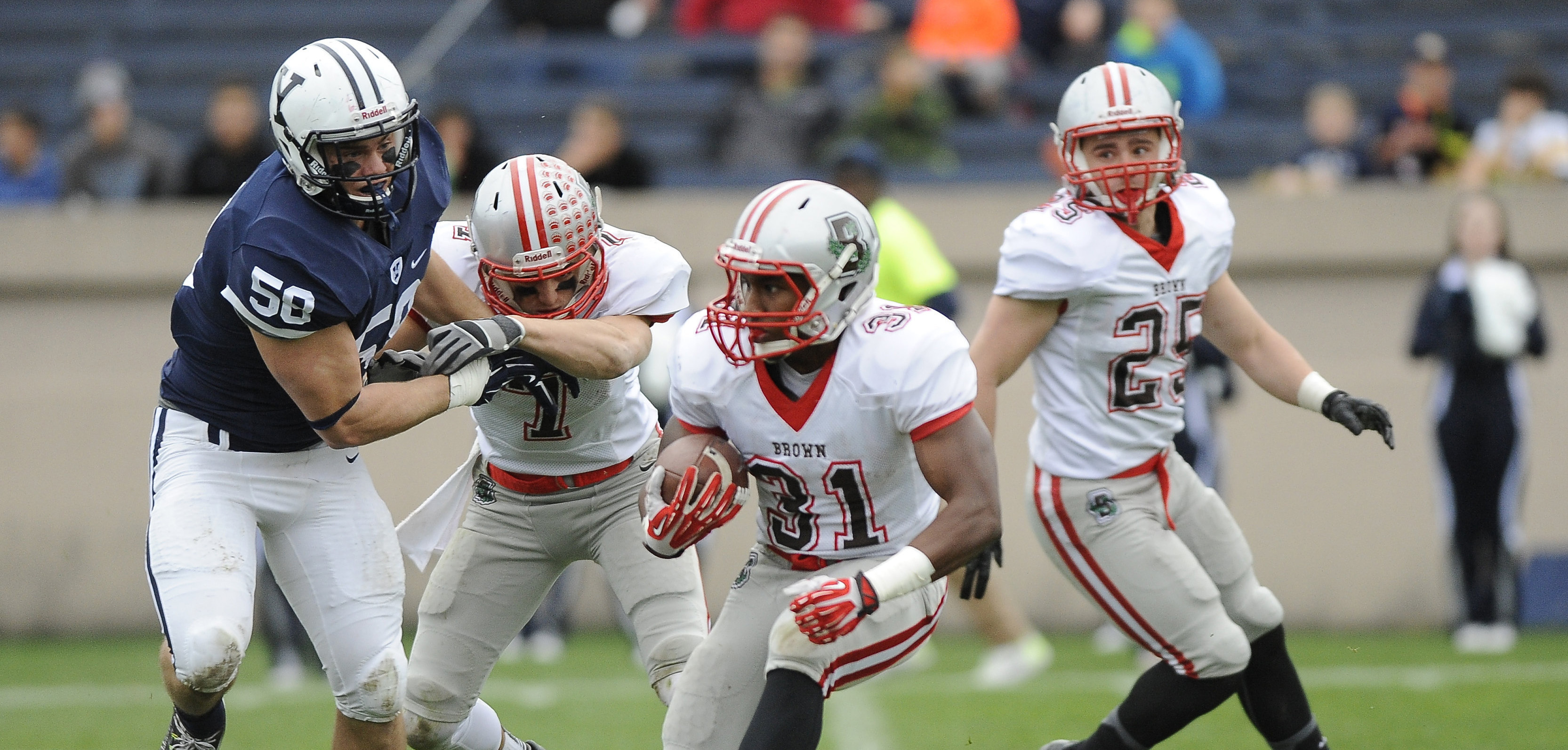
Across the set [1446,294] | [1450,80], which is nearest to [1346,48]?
[1450,80]

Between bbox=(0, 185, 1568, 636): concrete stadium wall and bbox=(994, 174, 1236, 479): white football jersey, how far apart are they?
383 cm

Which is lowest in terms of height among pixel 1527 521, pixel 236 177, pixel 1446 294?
pixel 1527 521

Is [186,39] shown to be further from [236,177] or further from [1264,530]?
[1264,530]

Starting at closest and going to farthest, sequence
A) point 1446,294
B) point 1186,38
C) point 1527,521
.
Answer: point 1446,294 < point 1527,521 < point 1186,38

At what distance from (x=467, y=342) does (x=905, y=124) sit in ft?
17.4

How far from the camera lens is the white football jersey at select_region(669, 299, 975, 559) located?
3389 mm

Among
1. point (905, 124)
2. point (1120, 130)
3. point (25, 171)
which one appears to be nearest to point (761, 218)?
point (1120, 130)

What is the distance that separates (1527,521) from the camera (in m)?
8.05

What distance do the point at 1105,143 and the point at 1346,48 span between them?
6.54 meters

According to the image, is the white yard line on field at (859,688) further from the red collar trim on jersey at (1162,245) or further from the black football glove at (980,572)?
the red collar trim on jersey at (1162,245)

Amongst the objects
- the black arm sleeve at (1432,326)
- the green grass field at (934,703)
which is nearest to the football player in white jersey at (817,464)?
the green grass field at (934,703)

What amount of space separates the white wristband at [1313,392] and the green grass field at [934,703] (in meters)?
1.54

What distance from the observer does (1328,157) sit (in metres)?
→ 8.51

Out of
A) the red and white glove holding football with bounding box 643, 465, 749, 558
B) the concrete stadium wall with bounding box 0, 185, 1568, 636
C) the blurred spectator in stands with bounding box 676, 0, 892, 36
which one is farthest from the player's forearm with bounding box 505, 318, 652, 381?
the blurred spectator in stands with bounding box 676, 0, 892, 36
